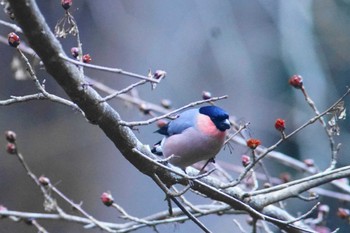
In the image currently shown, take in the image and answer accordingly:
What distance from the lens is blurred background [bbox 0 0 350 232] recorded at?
16.9ft

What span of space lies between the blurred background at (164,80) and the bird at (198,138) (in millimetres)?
2685

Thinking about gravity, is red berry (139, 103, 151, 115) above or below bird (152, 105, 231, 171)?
above

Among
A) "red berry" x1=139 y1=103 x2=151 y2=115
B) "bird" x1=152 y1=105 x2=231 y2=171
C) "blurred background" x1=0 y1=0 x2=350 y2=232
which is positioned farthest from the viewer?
"blurred background" x1=0 y1=0 x2=350 y2=232

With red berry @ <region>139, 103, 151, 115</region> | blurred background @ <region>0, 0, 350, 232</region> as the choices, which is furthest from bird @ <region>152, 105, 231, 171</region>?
blurred background @ <region>0, 0, 350, 232</region>

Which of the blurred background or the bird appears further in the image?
the blurred background

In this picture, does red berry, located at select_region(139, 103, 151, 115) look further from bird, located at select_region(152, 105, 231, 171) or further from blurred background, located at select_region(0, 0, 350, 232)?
blurred background, located at select_region(0, 0, 350, 232)

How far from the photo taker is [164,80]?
5.19 m

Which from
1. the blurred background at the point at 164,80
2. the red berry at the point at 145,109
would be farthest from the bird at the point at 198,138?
the blurred background at the point at 164,80

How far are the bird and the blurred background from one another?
8.81ft

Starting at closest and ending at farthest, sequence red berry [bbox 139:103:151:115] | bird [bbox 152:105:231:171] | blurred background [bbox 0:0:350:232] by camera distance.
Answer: bird [bbox 152:105:231:171]
red berry [bbox 139:103:151:115]
blurred background [bbox 0:0:350:232]

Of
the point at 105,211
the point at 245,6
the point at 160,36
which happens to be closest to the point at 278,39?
the point at 245,6

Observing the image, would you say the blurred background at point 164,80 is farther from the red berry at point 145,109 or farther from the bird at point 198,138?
the bird at point 198,138

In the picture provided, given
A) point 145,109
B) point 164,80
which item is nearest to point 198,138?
point 145,109

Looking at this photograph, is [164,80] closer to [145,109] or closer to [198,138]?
[145,109]
